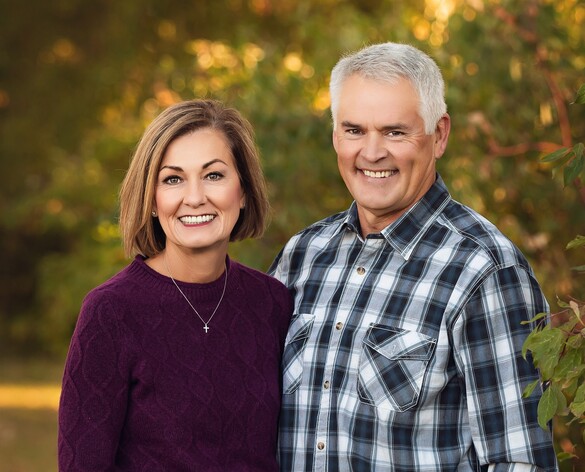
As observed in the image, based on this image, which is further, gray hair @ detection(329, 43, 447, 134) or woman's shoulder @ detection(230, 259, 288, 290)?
woman's shoulder @ detection(230, 259, 288, 290)

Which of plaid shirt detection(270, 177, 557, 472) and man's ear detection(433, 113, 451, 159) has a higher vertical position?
man's ear detection(433, 113, 451, 159)

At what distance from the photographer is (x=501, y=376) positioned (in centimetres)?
289

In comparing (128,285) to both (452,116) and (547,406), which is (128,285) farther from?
(452,116)

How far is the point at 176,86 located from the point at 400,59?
450cm

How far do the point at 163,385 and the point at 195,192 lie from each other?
563 mm

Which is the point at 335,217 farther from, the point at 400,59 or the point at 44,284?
the point at 44,284

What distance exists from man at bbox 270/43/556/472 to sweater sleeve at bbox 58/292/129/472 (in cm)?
54

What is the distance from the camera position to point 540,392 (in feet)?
9.44

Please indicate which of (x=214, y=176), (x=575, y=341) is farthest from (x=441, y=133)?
(x=575, y=341)

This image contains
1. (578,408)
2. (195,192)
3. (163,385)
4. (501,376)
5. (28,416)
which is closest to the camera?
(578,408)

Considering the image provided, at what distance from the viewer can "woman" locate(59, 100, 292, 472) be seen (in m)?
3.03

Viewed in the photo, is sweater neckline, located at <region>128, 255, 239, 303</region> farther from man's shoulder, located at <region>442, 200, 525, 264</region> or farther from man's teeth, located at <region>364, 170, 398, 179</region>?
man's shoulder, located at <region>442, 200, 525, 264</region>

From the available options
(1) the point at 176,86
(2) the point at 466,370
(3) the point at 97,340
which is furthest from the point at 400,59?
(1) the point at 176,86

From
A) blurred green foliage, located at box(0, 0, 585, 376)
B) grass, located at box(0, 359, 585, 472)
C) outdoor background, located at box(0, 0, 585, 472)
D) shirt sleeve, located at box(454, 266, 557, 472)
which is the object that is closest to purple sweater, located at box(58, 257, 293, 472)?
shirt sleeve, located at box(454, 266, 557, 472)
